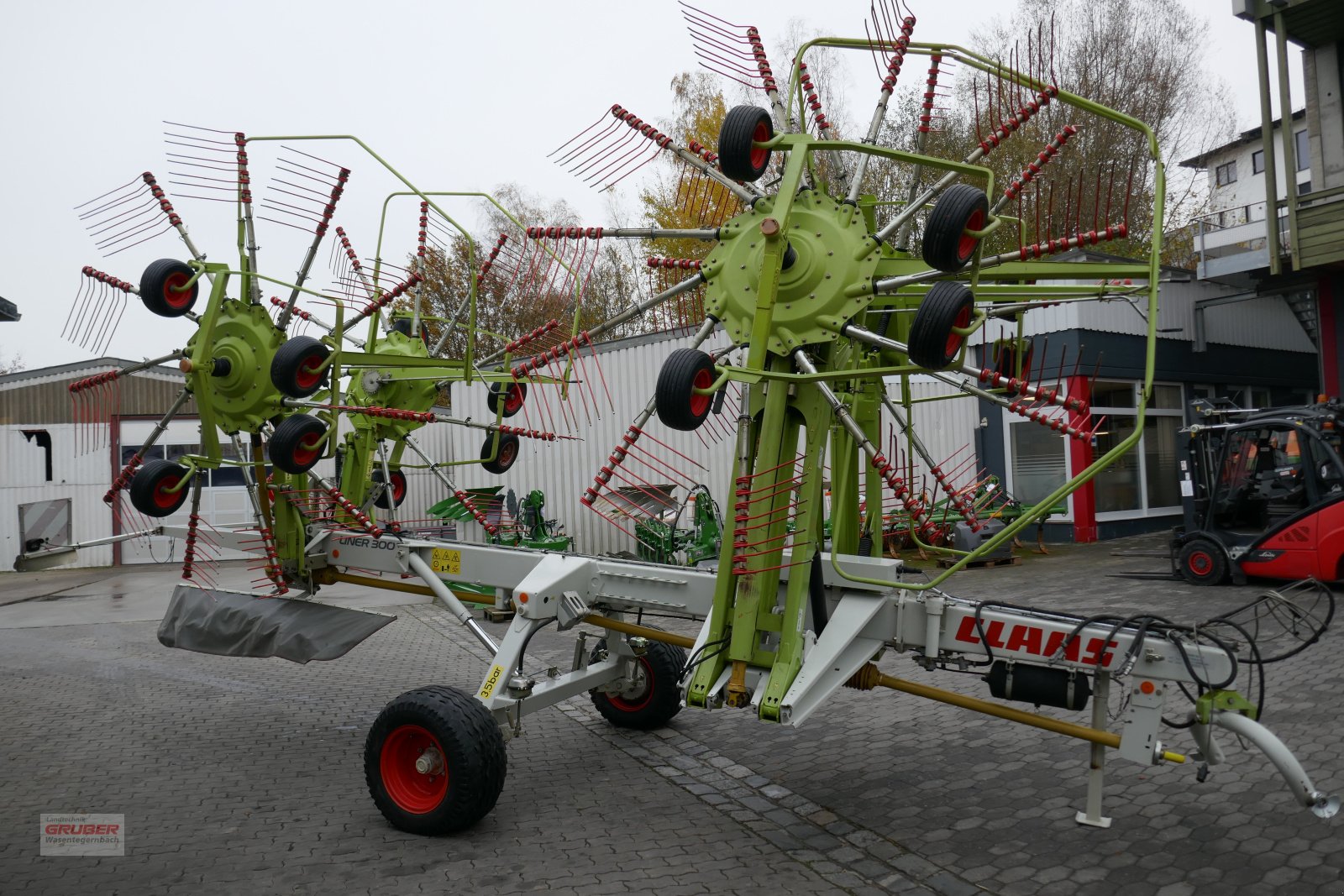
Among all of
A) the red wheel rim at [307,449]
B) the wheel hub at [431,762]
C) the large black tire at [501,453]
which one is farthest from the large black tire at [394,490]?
the wheel hub at [431,762]

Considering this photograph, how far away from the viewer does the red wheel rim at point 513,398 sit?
7535mm

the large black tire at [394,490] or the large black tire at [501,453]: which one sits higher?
the large black tire at [501,453]

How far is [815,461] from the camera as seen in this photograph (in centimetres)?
496

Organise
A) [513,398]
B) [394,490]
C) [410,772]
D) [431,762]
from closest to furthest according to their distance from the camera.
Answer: [431,762] → [410,772] → [513,398] → [394,490]

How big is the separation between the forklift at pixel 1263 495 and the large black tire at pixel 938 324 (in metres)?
10.1

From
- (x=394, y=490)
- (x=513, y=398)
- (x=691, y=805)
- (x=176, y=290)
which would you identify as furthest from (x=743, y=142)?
(x=394, y=490)

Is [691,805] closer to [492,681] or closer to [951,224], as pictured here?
[492,681]

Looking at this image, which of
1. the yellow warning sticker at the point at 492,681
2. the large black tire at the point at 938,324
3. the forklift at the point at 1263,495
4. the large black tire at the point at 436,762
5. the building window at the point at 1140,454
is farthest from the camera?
the building window at the point at 1140,454

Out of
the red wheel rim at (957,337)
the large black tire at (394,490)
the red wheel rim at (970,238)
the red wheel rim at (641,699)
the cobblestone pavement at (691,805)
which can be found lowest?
the cobblestone pavement at (691,805)

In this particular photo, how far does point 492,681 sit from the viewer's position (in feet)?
18.2

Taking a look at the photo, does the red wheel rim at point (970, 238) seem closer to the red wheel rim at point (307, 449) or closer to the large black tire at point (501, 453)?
the red wheel rim at point (307, 449)

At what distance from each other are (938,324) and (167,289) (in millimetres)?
5157

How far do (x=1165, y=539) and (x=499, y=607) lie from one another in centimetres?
1492

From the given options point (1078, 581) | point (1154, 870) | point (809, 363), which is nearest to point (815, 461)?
point (809, 363)
